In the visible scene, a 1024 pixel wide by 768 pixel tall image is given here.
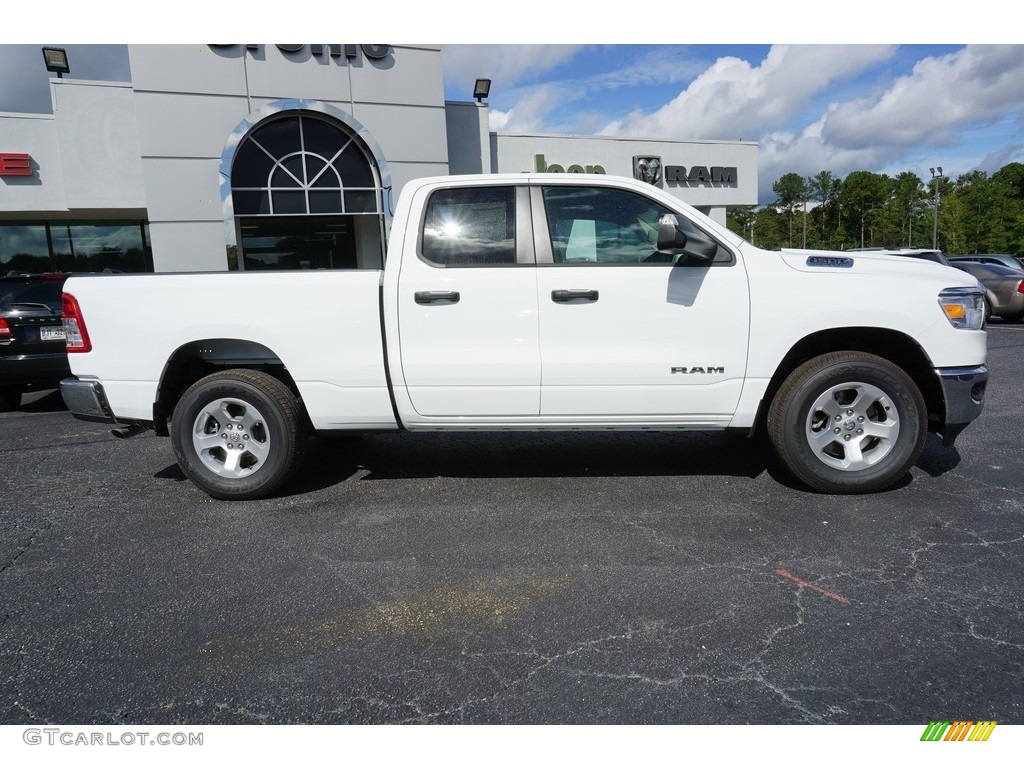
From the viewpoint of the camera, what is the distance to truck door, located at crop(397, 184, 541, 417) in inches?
172

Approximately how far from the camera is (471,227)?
4.50 metres

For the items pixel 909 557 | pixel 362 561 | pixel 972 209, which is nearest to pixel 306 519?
pixel 362 561

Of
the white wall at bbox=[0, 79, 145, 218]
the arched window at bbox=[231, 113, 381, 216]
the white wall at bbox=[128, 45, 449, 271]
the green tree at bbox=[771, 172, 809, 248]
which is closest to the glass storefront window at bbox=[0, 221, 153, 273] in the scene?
the white wall at bbox=[0, 79, 145, 218]

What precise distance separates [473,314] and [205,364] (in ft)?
6.58

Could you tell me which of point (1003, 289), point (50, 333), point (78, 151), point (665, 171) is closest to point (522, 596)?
point (50, 333)

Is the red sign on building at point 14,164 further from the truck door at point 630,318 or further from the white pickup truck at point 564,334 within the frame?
the truck door at point 630,318

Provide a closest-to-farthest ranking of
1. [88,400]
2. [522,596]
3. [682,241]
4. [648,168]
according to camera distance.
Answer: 1. [522,596]
2. [682,241]
3. [88,400]
4. [648,168]

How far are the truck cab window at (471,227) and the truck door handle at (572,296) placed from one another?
364 millimetres

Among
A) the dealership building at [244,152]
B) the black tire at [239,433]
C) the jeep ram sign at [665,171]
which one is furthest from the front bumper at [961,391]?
the jeep ram sign at [665,171]

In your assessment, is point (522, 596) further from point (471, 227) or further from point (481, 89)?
point (481, 89)

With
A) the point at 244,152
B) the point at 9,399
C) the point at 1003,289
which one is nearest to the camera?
the point at 9,399

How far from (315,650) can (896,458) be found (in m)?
3.63

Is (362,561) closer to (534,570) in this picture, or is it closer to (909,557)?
(534,570)

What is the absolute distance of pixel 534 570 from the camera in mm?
3518
